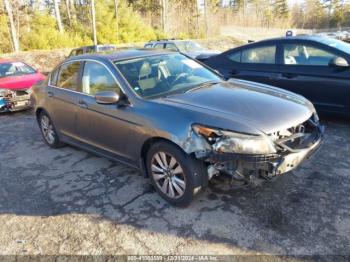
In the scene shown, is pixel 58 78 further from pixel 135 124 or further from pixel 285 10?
pixel 285 10

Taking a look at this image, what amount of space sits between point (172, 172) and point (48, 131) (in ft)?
9.76

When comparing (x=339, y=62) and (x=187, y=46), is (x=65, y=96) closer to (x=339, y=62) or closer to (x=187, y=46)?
(x=339, y=62)

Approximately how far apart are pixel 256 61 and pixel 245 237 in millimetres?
4081

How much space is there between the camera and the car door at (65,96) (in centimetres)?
446

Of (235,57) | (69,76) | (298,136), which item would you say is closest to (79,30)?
(235,57)

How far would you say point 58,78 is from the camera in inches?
196

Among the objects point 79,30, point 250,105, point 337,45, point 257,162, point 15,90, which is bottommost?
point 15,90

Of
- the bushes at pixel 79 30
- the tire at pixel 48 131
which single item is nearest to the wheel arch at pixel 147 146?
the tire at pixel 48 131

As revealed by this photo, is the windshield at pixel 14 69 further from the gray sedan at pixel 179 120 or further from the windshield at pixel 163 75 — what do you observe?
the windshield at pixel 163 75

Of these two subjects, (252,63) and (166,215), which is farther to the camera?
(252,63)

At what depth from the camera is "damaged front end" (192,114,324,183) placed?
2.85 metres

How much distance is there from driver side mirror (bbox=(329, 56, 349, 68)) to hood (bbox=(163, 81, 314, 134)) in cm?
190

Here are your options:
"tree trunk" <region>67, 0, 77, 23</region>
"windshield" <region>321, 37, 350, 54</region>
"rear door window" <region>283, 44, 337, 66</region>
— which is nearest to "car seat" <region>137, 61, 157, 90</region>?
"rear door window" <region>283, 44, 337, 66</region>

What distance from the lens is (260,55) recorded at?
6.11 meters
